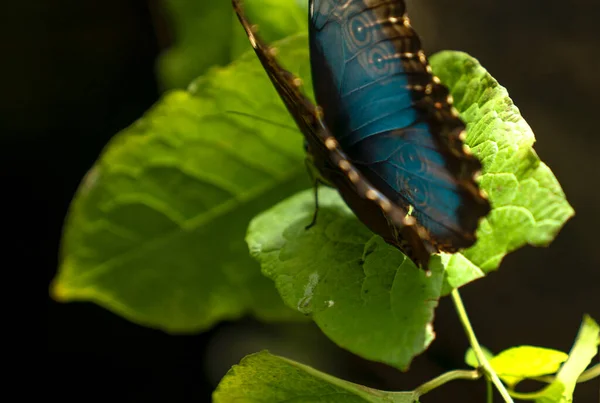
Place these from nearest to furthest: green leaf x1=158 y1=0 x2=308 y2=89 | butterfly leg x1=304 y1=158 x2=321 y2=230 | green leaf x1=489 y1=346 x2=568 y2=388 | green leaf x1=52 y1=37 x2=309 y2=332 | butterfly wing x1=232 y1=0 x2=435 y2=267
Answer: butterfly wing x1=232 y1=0 x2=435 y2=267
green leaf x1=489 y1=346 x2=568 y2=388
butterfly leg x1=304 y1=158 x2=321 y2=230
green leaf x1=52 y1=37 x2=309 y2=332
green leaf x1=158 y1=0 x2=308 y2=89

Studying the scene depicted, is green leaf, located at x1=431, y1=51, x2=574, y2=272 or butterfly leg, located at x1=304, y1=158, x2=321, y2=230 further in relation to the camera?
butterfly leg, located at x1=304, y1=158, x2=321, y2=230

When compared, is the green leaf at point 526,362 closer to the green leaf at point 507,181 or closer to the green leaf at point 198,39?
the green leaf at point 507,181

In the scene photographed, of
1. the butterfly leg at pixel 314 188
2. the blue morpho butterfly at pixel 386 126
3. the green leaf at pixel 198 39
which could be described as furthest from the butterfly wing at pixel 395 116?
the green leaf at pixel 198 39

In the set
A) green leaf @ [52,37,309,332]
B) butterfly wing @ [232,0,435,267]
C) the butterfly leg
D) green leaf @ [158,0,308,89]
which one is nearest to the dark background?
green leaf @ [158,0,308,89]

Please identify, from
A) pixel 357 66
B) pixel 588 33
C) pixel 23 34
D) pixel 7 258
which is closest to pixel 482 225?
pixel 357 66

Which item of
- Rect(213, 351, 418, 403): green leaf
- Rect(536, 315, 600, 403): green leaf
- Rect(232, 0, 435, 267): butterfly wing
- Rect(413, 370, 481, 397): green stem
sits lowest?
Rect(536, 315, 600, 403): green leaf

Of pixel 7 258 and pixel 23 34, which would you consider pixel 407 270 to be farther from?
pixel 23 34

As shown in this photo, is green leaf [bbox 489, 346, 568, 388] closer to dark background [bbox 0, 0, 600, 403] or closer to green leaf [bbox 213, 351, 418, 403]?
green leaf [bbox 213, 351, 418, 403]

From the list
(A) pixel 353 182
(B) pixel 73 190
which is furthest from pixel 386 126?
(B) pixel 73 190
